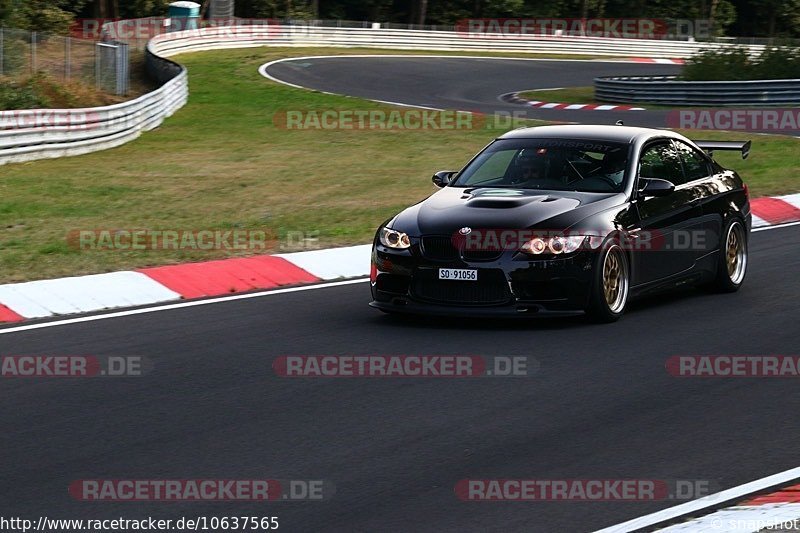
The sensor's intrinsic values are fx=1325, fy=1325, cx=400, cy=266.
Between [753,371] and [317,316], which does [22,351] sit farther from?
[753,371]

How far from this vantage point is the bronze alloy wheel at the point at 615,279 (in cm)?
1000

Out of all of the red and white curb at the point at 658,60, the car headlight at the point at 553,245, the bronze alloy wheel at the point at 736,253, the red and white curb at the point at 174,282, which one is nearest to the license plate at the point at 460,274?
the car headlight at the point at 553,245

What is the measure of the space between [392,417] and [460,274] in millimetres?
2408

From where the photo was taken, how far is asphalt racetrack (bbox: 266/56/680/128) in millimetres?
33719

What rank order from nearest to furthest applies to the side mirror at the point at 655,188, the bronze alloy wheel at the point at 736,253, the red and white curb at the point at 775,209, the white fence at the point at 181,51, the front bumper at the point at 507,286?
1. the front bumper at the point at 507,286
2. the side mirror at the point at 655,188
3. the bronze alloy wheel at the point at 736,253
4. the red and white curb at the point at 775,209
5. the white fence at the point at 181,51

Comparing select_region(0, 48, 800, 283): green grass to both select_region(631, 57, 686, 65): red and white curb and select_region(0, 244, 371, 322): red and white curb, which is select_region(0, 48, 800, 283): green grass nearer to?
select_region(0, 244, 371, 322): red and white curb

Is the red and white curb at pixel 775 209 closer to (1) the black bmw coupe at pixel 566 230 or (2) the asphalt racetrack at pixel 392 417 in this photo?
(1) the black bmw coupe at pixel 566 230

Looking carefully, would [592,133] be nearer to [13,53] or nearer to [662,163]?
[662,163]

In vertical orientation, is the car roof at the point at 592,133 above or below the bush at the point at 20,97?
above

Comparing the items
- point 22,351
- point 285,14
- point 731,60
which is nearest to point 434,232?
point 22,351

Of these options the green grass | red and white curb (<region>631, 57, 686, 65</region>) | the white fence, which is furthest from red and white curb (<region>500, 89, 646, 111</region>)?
red and white curb (<region>631, 57, 686, 65</region>)

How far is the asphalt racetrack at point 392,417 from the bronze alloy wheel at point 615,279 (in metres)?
0.19

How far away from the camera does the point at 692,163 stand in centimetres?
1164

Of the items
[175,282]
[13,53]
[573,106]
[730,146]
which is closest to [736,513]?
[730,146]
